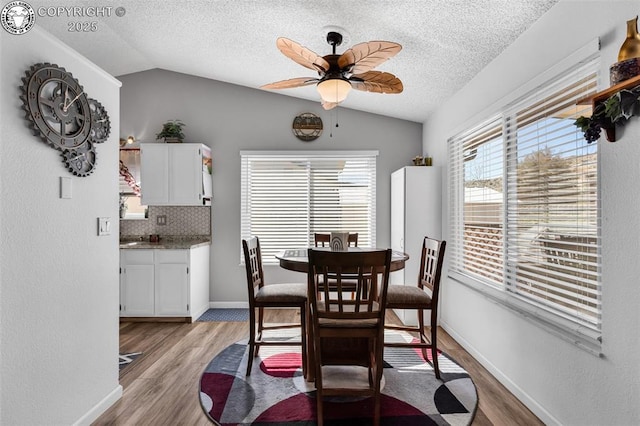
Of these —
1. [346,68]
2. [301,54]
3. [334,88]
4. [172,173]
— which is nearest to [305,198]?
[172,173]

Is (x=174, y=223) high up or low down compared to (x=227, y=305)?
up

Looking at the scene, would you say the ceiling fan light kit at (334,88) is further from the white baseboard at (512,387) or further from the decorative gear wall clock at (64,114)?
the white baseboard at (512,387)

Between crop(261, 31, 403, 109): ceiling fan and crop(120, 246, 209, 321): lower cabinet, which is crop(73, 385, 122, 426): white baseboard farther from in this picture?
crop(261, 31, 403, 109): ceiling fan

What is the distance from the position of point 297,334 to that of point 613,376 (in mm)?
2650

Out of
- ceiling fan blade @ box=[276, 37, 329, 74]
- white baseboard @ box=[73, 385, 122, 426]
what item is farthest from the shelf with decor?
white baseboard @ box=[73, 385, 122, 426]

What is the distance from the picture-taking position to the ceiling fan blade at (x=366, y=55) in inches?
82.2

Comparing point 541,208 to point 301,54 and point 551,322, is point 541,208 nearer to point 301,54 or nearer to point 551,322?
point 551,322

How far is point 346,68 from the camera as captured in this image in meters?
2.40

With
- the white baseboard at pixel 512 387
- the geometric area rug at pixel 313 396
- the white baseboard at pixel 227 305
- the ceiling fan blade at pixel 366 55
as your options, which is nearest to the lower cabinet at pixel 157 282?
the white baseboard at pixel 227 305

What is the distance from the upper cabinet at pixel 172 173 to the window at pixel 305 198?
665mm

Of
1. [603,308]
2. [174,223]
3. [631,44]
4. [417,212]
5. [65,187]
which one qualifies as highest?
[631,44]

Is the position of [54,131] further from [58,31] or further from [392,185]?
[392,185]
